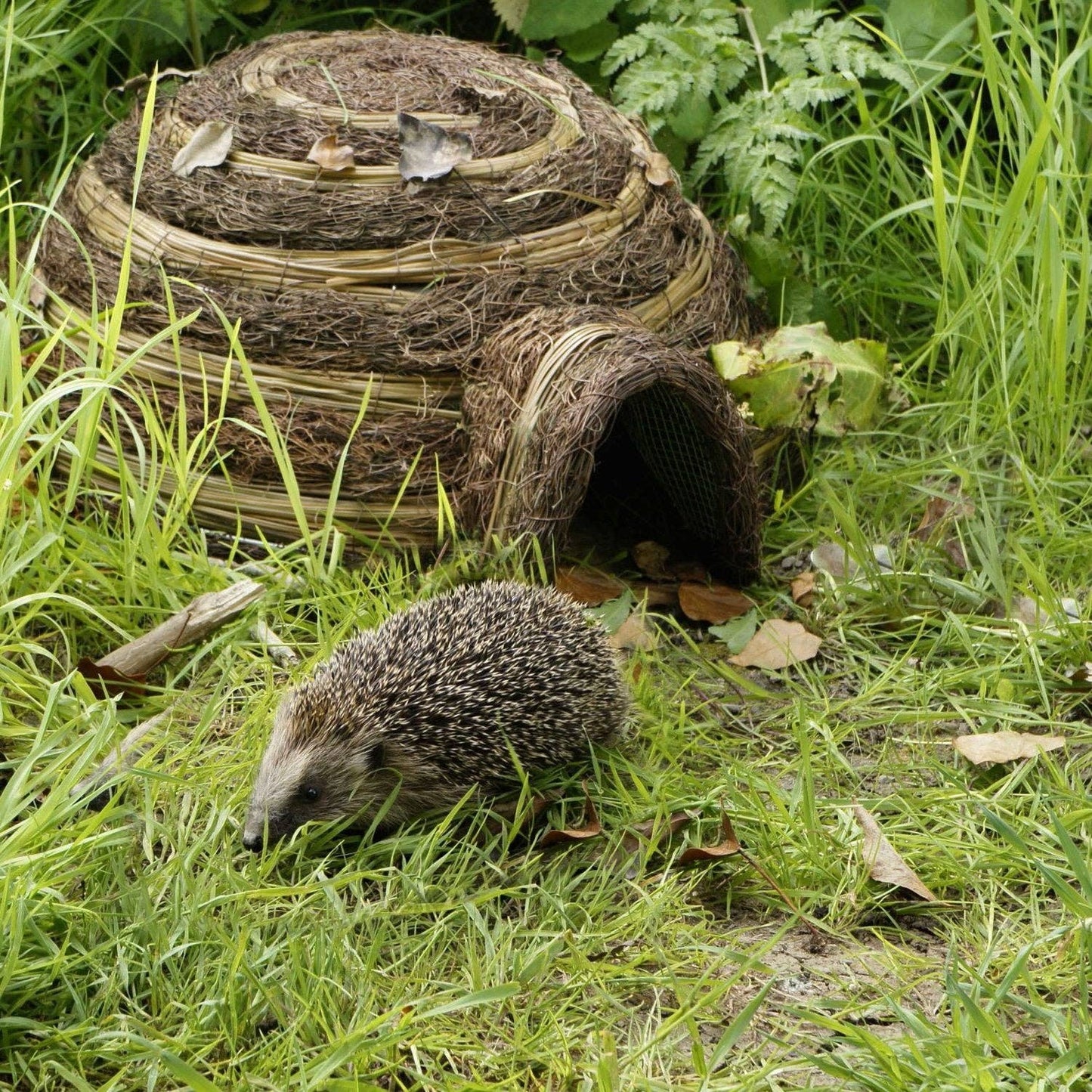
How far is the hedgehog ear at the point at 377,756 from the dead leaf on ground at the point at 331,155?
1.95 meters

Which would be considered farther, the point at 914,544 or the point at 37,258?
the point at 37,258

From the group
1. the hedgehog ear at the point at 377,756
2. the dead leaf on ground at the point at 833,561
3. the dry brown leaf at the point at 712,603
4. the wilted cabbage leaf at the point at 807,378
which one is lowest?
Answer: the dry brown leaf at the point at 712,603

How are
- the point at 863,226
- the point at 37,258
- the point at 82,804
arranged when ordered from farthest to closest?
the point at 863,226 < the point at 37,258 < the point at 82,804

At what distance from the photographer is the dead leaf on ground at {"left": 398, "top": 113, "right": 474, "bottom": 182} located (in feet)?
14.2

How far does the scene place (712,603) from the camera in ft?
14.1

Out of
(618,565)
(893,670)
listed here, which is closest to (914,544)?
(893,670)

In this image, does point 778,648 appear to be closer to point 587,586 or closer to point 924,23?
point 587,586

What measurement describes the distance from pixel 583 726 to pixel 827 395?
6.03 ft

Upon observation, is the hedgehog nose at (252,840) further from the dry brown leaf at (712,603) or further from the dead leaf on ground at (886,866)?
the dry brown leaf at (712,603)

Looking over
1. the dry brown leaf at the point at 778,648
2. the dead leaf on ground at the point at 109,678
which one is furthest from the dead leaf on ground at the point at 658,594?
the dead leaf on ground at the point at 109,678

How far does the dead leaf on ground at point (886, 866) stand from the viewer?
123 inches

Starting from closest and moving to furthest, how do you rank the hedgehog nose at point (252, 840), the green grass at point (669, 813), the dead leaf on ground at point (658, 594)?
the green grass at point (669, 813)
the hedgehog nose at point (252, 840)
the dead leaf on ground at point (658, 594)

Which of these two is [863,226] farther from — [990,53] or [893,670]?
[893,670]

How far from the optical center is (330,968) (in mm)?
2777
